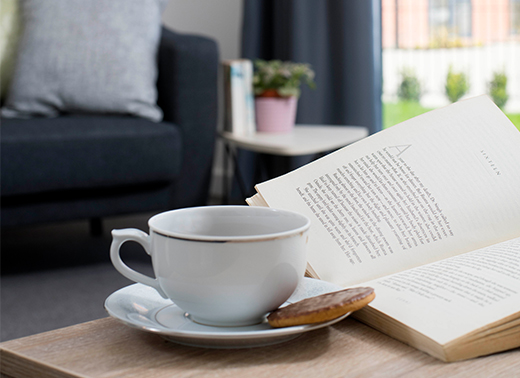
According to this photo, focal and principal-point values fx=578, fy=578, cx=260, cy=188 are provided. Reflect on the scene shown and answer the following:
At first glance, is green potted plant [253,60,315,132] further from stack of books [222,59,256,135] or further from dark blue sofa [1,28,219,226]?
dark blue sofa [1,28,219,226]

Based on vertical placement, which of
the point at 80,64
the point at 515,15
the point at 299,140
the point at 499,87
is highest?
the point at 515,15

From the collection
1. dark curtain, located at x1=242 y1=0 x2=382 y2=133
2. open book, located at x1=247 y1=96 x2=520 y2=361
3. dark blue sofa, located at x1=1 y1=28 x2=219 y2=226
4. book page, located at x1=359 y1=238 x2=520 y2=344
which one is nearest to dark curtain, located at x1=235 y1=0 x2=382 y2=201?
dark curtain, located at x1=242 y1=0 x2=382 y2=133

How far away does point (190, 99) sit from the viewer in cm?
183

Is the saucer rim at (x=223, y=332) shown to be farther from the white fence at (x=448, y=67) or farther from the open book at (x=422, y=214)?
the white fence at (x=448, y=67)

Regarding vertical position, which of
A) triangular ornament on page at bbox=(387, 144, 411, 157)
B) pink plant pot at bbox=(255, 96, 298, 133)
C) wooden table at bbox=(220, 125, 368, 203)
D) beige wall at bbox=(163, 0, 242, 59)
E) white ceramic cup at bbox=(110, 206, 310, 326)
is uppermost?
beige wall at bbox=(163, 0, 242, 59)

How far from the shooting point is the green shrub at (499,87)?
94.3 inches

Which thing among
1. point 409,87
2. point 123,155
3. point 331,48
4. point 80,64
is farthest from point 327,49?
point 123,155

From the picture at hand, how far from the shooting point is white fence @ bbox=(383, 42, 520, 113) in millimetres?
2395

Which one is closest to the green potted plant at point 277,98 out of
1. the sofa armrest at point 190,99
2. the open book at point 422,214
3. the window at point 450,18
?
the sofa armrest at point 190,99

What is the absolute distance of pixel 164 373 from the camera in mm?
322

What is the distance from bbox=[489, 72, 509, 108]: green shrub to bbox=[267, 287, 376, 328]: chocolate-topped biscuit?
2.28m

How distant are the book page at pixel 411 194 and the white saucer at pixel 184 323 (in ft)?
0.19

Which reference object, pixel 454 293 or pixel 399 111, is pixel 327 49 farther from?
pixel 454 293

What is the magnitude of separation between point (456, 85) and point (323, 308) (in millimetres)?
2344
